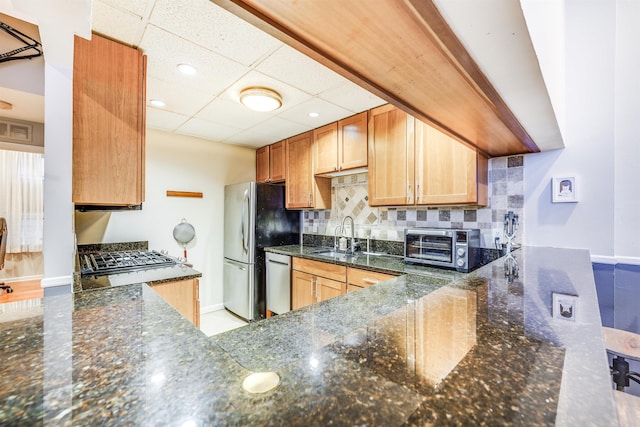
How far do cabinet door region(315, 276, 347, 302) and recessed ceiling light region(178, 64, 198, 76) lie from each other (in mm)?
2021

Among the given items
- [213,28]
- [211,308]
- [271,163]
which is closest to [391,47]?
[213,28]

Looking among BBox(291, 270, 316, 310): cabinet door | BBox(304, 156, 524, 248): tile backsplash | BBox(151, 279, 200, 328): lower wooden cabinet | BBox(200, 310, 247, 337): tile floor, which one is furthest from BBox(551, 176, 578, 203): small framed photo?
BBox(200, 310, 247, 337): tile floor

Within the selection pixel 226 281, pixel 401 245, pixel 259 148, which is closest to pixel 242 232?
pixel 226 281

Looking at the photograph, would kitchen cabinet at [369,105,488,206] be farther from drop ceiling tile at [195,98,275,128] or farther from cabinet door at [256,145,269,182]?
cabinet door at [256,145,269,182]

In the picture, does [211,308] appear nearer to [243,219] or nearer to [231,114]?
[243,219]

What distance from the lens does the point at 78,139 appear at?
138 cm

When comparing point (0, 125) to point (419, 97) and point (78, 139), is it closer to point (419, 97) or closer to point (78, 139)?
point (78, 139)

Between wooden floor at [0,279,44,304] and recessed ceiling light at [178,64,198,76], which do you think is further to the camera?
wooden floor at [0,279,44,304]

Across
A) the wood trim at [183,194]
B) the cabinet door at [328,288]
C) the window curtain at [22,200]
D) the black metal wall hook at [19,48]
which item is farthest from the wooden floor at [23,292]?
the cabinet door at [328,288]

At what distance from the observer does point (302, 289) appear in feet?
9.32

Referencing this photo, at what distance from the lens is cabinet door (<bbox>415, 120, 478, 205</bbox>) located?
1.98 m

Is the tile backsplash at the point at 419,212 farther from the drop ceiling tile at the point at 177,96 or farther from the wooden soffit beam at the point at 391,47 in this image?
the drop ceiling tile at the point at 177,96

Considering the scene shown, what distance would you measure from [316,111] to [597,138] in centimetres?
212

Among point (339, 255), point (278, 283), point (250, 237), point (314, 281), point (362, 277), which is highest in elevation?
point (250, 237)
